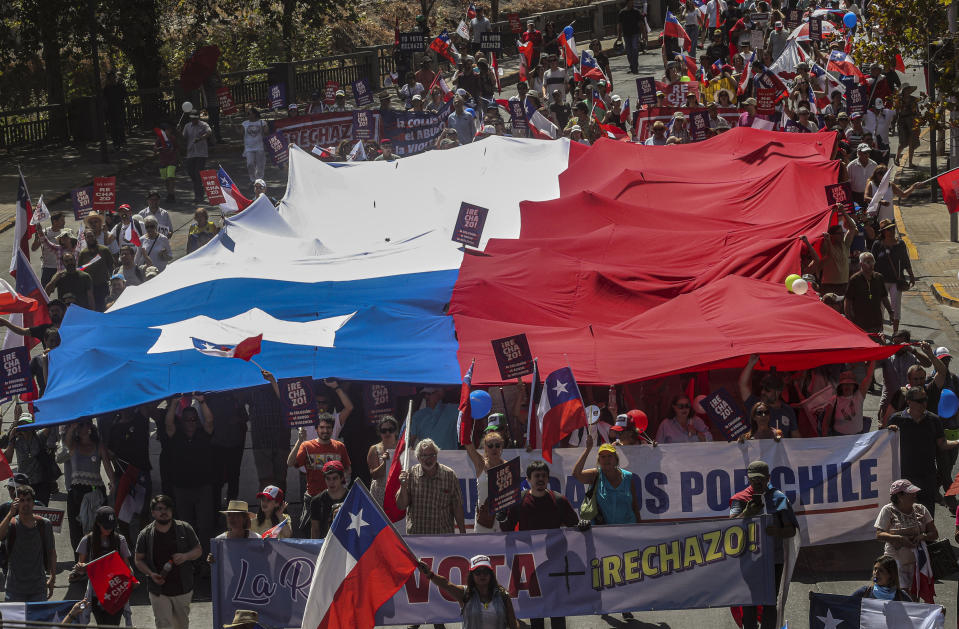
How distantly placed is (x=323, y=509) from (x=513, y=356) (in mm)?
2372

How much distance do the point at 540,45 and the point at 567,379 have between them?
22.9 meters

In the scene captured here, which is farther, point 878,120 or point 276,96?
point 276,96

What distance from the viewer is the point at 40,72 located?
36.9 meters

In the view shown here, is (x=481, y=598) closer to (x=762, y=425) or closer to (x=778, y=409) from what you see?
(x=762, y=425)

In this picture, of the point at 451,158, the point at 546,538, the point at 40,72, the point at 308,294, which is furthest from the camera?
the point at 40,72

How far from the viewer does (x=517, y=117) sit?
2370 cm

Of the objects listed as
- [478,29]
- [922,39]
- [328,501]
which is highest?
[478,29]

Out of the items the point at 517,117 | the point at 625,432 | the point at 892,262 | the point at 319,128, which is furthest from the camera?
the point at 517,117

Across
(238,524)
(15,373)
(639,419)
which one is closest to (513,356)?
(639,419)

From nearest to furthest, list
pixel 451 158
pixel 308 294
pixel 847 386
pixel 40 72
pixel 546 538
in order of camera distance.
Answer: pixel 546 538 < pixel 847 386 < pixel 308 294 < pixel 451 158 < pixel 40 72

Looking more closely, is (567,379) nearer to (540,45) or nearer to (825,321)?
(825,321)

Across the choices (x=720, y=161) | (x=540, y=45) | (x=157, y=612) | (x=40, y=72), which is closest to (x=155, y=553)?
(x=157, y=612)

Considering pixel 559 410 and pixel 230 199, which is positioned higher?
pixel 230 199

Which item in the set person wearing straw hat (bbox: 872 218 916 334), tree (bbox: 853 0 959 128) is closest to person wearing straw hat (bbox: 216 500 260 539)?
person wearing straw hat (bbox: 872 218 916 334)
